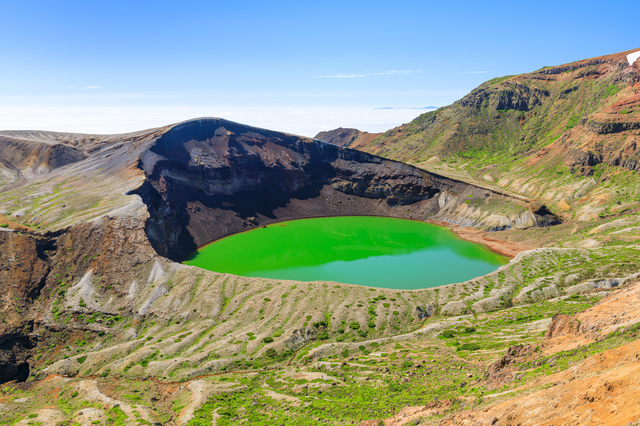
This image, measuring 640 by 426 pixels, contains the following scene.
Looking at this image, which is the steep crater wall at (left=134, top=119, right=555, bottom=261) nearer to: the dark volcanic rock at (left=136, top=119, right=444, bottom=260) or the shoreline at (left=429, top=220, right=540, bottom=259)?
the dark volcanic rock at (left=136, top=119, right=444, bottom=260)

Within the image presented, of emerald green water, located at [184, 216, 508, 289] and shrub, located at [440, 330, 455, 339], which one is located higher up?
emerald green water, located at [184, 216, 508, 289]

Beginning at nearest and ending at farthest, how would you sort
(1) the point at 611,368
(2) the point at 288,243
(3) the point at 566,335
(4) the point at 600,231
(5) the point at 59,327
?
(1) the point at 611,368, (3) the point at 566,335, (5) the point at 59,327, (4) the point at 600,231, (2) the point at 288,243

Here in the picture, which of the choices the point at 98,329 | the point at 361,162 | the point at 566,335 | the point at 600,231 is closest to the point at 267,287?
the point at 98,329

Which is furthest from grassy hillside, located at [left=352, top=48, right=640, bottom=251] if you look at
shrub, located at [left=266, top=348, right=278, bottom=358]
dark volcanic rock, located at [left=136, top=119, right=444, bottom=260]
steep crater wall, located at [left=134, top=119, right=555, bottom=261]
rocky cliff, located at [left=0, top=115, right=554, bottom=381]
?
shrub, located at [left=266, top=348, right=278, bottom=358]

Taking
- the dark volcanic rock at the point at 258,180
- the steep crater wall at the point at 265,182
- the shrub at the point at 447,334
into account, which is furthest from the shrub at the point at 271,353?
the steep crater wall at the point at 265,182

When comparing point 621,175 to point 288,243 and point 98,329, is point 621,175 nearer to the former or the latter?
point 288,243

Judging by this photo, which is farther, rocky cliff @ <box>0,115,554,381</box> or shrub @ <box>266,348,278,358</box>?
rocky cliff @ <box>0,115,554,381</box>
